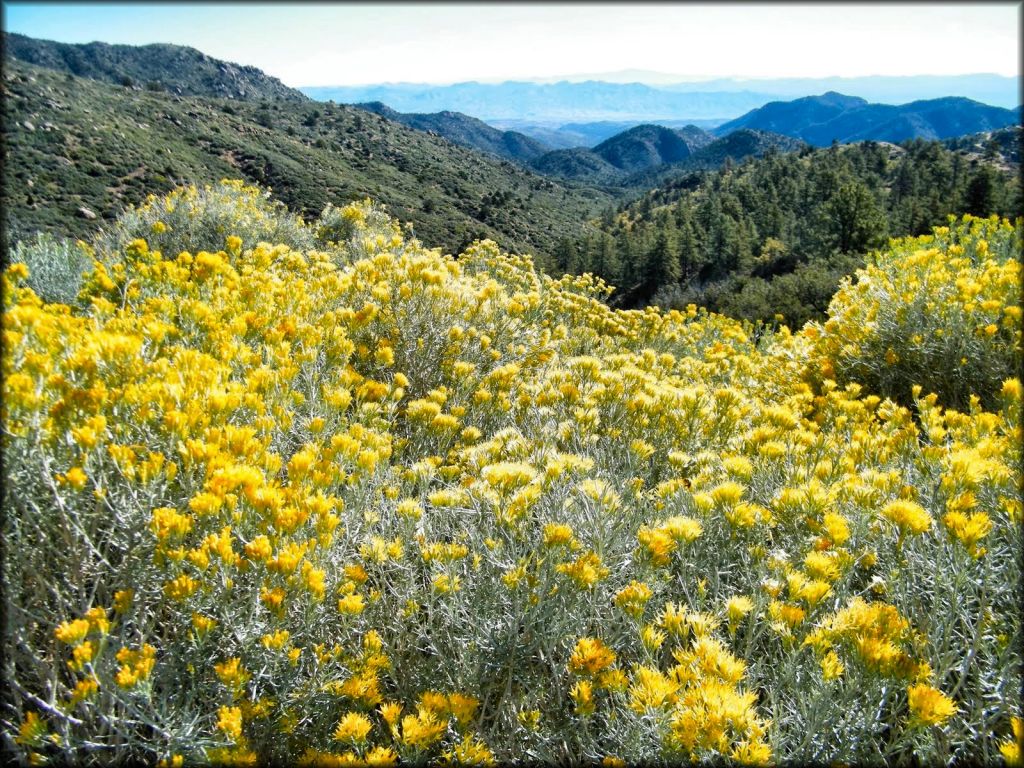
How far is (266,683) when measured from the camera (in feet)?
6.08

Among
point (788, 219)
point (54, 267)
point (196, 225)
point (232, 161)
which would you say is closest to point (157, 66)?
point (232, 161)

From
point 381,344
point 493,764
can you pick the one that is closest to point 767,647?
point 493,764

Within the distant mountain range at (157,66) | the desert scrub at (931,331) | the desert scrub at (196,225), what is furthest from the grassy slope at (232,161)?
the distant mountain range at (157,66)

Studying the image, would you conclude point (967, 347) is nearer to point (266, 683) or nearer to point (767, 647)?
point (767, 647)

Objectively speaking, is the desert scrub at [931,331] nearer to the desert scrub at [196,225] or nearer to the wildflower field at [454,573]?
the wildflower field at [454,573]

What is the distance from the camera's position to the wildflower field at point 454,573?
158 cm

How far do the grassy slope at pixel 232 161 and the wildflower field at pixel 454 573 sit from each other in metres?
18.7

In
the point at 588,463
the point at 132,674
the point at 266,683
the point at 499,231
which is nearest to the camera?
the point at 132,674

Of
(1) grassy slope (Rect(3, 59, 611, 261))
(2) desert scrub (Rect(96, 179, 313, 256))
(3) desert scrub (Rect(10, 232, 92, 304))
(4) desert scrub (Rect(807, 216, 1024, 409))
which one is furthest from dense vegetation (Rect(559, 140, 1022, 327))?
(3) desert scrub (Rect(10, 232, 92, 304))

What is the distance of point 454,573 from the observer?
78.8 inches

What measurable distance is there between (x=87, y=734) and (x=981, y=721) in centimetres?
262

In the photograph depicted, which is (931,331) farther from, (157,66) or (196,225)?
(157,66)

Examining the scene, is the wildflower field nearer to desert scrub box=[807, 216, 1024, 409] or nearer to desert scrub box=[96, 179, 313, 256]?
desert scrub box=[807, 216, 1024, 409]

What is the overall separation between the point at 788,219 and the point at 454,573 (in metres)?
57.0
